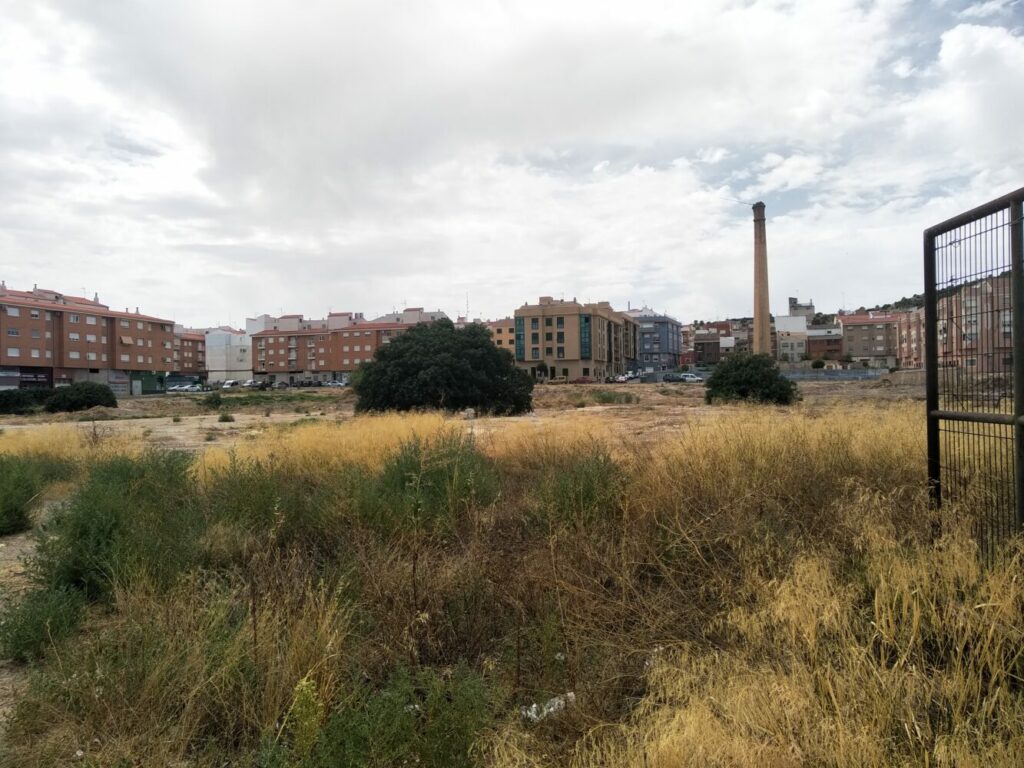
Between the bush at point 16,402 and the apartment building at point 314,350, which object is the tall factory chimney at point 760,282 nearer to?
the bush at point 16,402

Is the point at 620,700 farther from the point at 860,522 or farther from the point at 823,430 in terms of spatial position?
the point at 823,430

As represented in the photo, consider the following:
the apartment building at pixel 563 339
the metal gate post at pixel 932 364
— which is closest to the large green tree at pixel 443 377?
the metal gate post at pixel 932 364

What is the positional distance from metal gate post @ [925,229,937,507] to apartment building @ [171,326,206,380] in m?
130

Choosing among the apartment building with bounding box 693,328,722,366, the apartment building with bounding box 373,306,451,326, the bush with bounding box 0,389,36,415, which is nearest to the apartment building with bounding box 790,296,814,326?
the apartment building with bounding box 693,328,722,366

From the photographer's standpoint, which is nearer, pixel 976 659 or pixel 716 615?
pixel 976 659

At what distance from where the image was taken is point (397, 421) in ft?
44.7

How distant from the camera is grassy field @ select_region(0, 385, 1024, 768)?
93.0 inches

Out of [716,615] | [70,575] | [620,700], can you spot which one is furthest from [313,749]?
[70,575]

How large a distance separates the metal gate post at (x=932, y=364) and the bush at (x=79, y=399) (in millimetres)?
53916

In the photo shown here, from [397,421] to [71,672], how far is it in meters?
10.7

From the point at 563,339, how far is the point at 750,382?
77540 millimetres

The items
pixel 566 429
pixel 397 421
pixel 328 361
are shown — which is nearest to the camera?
pixel 566 429

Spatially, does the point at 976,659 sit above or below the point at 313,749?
above

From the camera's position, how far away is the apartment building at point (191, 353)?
122 m
